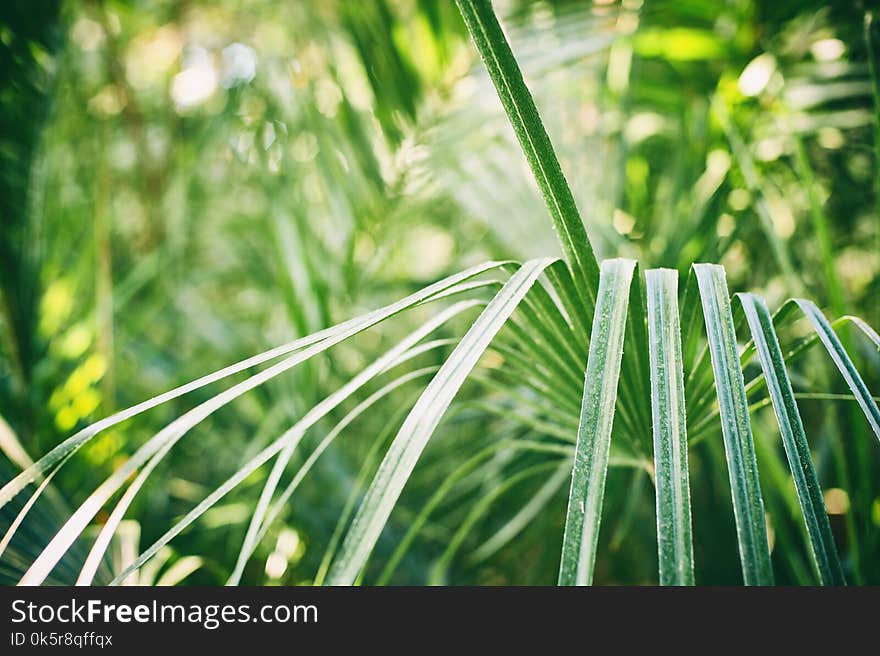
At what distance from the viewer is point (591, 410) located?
0.76 ft

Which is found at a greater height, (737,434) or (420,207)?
(420,207)

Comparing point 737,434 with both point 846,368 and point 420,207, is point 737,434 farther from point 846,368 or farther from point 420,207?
point 420,207

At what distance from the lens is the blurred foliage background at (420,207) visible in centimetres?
61

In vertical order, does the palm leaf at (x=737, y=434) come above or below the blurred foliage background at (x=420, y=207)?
below

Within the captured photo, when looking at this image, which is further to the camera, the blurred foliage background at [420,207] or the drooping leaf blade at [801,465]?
the blurred foliage background at [420,207]

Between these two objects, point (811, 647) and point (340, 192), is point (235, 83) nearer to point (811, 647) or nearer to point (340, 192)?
point (340, 192)

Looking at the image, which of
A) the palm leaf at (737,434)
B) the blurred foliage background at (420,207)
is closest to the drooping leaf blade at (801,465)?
the palm leaf at (737,434)

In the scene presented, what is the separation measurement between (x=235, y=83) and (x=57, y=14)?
0.20 meters

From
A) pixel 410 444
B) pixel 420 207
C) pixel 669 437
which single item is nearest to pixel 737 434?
pixel 669 437

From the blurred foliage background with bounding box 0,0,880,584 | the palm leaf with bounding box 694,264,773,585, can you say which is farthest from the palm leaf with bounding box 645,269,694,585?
the blurred foliage background with bounding box 0,0,880,584

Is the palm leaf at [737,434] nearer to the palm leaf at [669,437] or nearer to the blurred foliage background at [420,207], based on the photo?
the palm leaf at [669,437]

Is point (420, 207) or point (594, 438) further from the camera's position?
point (420, 207)

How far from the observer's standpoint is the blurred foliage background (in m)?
0.61

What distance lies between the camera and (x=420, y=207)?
29.9 inches
